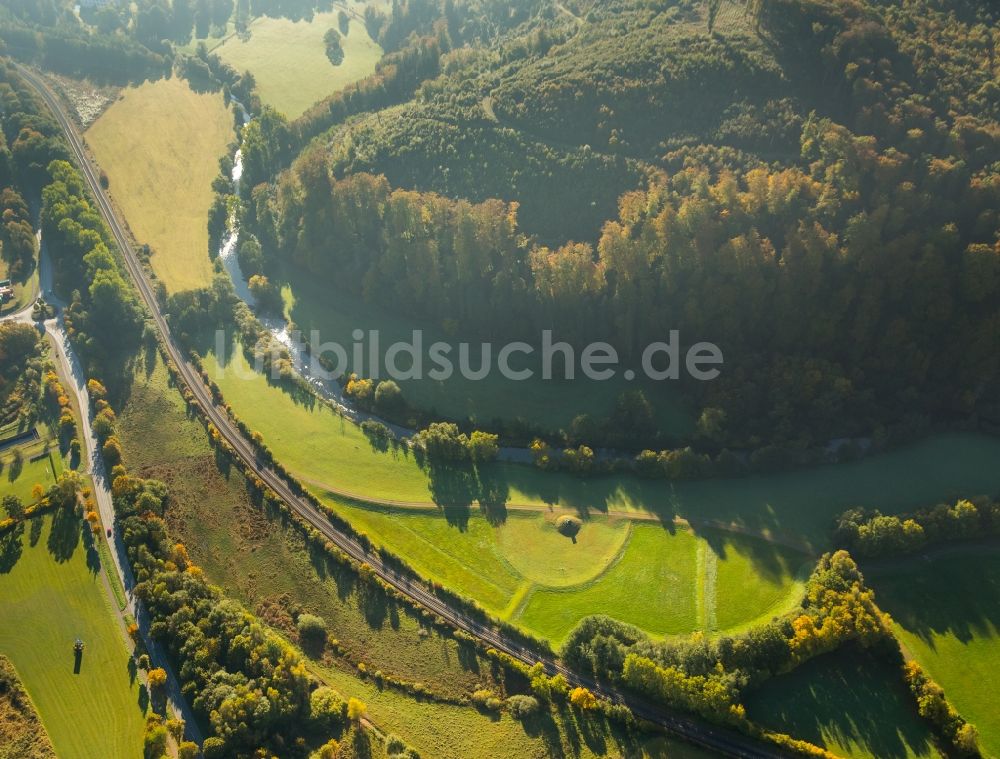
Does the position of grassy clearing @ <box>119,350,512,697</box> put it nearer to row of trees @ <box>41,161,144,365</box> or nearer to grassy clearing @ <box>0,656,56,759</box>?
row of trees @ <box>41,161,144,365</box>

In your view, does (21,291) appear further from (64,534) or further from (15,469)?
(64,534)

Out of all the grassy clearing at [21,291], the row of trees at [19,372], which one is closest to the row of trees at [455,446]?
the row of trees at [19,372]

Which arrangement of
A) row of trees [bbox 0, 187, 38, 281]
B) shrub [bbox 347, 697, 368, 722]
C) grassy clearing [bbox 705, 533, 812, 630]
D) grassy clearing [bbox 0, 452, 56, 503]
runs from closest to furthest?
shrub [bbox 347, 697, 368, 722] < grassy clearing [bbox 705, 533, 812, 630] < grassy clearing [bbox 0, 452, 56, 503] < row of trees [bbox 0, 187, 38, 281]

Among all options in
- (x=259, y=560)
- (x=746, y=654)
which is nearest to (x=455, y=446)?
(x=259, y=560)

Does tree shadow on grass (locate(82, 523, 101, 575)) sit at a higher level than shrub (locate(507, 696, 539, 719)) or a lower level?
higher

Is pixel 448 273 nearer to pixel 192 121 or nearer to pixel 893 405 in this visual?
pixel 893 405

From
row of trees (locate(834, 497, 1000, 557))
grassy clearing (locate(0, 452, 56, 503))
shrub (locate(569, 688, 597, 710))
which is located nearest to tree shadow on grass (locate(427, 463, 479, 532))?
shrub (locate(569, 688, 597, 710))

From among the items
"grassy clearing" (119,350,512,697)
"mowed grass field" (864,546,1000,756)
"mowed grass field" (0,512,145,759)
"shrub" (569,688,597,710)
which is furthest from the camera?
"grassy clearing" (119,350,512,697)
